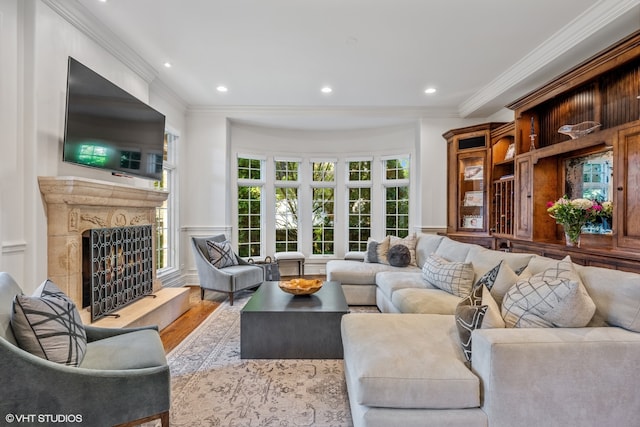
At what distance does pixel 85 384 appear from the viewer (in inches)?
54.2

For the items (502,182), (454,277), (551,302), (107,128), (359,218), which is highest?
(107,128)

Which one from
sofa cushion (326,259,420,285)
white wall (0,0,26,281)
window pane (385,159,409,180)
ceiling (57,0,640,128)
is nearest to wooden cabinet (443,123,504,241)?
ceiling (57,0,640,128)

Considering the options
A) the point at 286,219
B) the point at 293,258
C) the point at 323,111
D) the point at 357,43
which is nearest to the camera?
the point at 357,43

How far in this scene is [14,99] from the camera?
227cm

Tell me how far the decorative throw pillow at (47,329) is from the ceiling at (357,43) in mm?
2443

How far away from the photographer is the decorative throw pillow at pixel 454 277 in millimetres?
2855

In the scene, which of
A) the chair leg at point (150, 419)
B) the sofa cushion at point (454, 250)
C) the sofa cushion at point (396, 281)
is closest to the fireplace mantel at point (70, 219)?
the chair leg at point (150, 419)

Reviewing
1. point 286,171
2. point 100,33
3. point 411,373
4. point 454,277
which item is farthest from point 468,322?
point 286,171

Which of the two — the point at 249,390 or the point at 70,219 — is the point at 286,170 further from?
the point at 249,390

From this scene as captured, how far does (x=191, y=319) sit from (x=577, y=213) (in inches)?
164

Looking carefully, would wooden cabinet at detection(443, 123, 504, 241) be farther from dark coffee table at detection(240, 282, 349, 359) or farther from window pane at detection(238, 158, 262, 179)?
window pane at detection(238, 158, 262, 179)

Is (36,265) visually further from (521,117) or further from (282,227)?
(521,117)

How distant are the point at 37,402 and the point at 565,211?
409 cm

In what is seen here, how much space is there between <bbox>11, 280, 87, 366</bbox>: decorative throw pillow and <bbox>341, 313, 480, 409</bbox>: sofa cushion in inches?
54.7
